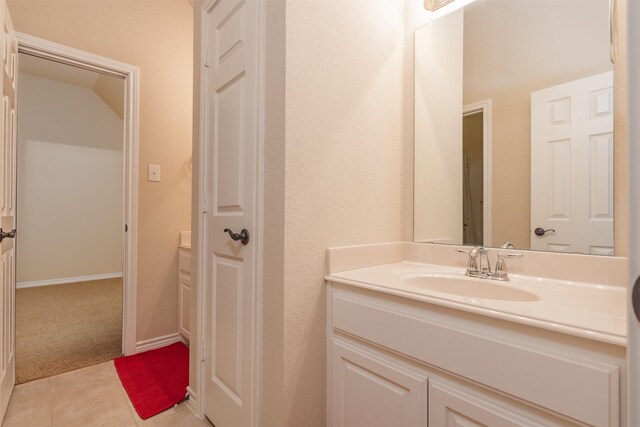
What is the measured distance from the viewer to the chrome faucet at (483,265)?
3.89ft

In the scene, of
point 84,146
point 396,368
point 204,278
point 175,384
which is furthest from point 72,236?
point 396,368

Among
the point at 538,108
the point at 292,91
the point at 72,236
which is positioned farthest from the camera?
the point at 72,236

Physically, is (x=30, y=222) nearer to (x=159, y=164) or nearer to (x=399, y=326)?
(x=159, y=164)

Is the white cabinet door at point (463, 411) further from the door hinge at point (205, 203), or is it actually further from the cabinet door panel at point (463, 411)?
the door hinge at point (205, 203)

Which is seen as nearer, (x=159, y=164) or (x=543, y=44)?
(x=543, y=44)

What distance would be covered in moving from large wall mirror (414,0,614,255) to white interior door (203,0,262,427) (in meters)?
0.80

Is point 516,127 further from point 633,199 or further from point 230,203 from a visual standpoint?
point 230,203

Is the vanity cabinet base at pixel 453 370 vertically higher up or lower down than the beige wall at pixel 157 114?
lower down

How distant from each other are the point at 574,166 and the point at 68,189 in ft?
18.1

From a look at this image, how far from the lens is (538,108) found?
4.00ft

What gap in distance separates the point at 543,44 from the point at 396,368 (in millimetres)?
1297

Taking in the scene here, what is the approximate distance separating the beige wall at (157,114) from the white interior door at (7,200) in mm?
596

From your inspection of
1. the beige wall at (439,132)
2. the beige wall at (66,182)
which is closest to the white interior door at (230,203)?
the beige wall at (439,132)

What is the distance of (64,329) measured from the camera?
8.80 feet
